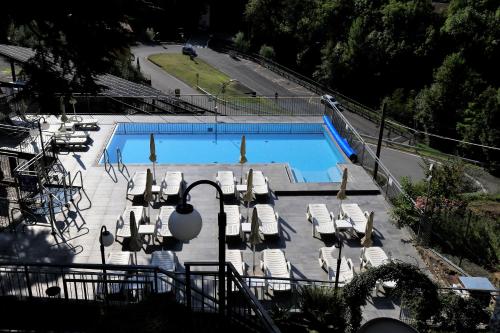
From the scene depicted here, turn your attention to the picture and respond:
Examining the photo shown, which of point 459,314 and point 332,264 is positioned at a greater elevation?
point 459,314

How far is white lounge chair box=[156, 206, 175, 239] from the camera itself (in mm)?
14266

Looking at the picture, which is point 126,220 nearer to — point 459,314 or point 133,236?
point 133,236

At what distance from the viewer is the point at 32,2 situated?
33.0ft

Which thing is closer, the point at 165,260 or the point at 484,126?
the point at 165,260

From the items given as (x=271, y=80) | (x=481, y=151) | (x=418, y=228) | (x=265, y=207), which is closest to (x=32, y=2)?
(x=265, y=207)

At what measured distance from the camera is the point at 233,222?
15.0 m

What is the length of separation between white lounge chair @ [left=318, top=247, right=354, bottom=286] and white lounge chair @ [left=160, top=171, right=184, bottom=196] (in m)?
5.59

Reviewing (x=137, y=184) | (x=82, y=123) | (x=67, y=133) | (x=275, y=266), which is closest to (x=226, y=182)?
(x=137, y=184)

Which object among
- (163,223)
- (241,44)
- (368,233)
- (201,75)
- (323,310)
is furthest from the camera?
(241,44)

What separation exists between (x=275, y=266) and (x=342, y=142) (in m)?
10.6

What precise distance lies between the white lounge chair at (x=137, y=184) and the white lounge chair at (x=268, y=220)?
4.08 m

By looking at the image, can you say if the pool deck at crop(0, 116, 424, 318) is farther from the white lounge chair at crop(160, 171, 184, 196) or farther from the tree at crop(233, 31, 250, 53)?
the tree at crop(233, 31, 250, 53)

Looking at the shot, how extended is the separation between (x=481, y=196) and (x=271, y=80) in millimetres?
28346

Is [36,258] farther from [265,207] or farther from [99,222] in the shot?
[265,207]
